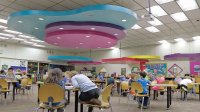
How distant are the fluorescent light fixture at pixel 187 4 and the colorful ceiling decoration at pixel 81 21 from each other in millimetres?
2151

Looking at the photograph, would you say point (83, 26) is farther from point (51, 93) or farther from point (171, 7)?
point (51, 93)

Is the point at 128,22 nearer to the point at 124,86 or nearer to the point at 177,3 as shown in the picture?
the point at 177,3

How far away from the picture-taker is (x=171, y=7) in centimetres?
861

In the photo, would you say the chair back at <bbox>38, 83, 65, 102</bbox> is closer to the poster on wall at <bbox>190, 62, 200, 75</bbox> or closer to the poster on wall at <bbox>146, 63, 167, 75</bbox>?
the poster on wall at <bbox>190, 62, 200, 75</bbox>

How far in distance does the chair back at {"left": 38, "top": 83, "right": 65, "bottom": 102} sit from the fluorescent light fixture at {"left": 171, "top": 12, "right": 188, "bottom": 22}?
25.7ft

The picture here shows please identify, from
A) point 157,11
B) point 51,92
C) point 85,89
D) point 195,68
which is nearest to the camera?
point 51,92

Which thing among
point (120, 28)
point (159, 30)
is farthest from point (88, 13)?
point (159, 30)

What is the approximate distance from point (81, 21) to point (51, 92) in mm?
4925

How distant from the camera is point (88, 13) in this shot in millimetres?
6996

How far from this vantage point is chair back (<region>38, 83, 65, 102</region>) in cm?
359

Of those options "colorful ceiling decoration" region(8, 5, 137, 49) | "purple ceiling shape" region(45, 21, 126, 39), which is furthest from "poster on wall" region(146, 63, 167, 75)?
"purple ceiling shape" region(45, 21, 126, 39)

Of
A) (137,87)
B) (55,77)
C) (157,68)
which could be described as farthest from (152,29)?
(55,77)

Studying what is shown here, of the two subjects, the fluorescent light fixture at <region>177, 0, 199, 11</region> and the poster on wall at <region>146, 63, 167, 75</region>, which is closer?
the fluorescent light fixture at <region>177, 0, 199, 11</region>

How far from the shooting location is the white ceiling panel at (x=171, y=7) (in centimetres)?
828
